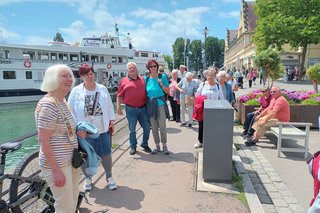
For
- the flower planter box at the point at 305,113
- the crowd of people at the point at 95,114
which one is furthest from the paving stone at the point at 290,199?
the flower planter box at the point at 305,113

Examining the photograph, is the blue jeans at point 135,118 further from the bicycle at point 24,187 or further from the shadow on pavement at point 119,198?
the bicycle at point 24,187

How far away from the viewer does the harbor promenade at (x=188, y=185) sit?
12.7ft

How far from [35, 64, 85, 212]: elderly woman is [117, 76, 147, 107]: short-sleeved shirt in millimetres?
2897

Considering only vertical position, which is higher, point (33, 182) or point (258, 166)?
point (33, 182)

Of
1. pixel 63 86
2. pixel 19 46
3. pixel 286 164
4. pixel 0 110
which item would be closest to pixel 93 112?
pixel 63 86

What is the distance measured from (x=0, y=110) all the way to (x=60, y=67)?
24864 millimetres

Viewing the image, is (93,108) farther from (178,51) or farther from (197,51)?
(197,51)

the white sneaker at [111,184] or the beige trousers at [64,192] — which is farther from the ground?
the beige trousers at [64,192]

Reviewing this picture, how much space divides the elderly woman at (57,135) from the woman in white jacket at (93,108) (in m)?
1.44

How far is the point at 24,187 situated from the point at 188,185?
243 centimetres

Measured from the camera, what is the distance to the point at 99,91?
4316mm

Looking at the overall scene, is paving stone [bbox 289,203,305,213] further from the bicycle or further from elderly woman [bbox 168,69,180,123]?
elderly woman [bbox 168,69,180,123]

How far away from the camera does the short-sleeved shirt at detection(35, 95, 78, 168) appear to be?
251 cm

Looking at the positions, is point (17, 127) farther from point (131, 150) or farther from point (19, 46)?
point (131, 150)
